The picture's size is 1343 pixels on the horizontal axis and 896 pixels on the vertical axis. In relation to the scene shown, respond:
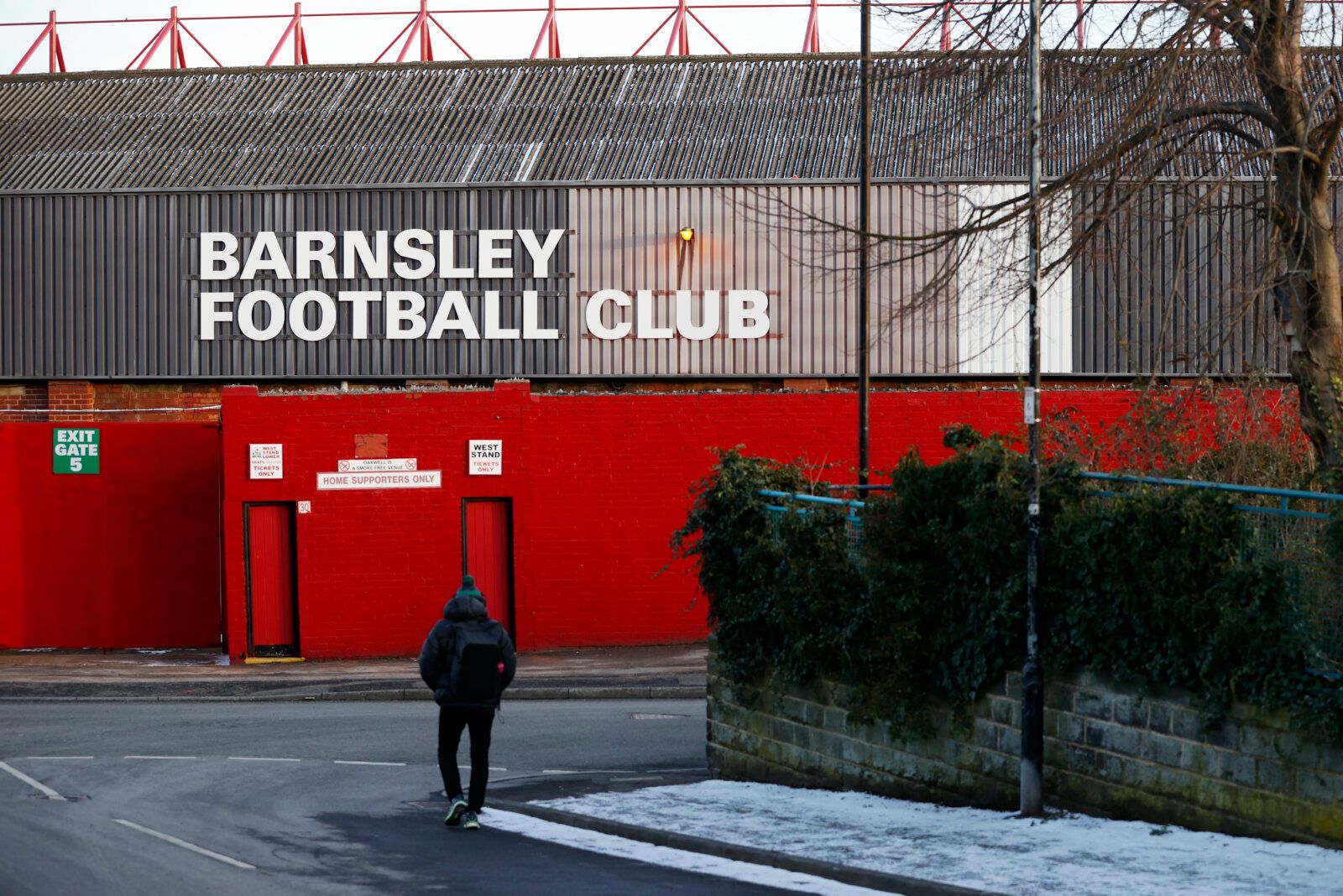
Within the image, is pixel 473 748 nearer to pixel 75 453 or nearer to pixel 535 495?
pixel 535 495

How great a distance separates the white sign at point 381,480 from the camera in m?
24.6

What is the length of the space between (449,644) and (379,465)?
546 inches

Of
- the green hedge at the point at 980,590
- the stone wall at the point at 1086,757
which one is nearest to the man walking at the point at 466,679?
the green hedge at the point at 980,590

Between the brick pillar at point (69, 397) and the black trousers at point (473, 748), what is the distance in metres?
A: 22.3

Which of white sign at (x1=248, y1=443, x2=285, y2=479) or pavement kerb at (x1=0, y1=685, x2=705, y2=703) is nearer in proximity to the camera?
pavement kerb at (x1=0, y1=685, x2=705, y2=703)

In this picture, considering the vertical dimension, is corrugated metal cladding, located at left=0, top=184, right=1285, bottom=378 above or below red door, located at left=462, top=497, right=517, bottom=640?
above

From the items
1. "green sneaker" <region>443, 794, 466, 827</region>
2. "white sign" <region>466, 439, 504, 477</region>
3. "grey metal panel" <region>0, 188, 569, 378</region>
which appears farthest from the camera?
"grey metal panel" <region>0, 188, 569, 378</region>

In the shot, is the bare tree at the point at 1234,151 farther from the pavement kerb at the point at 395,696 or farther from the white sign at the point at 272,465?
the white sign at the point at 272,465

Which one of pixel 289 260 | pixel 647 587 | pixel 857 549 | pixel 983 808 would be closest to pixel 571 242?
pixel 289 260

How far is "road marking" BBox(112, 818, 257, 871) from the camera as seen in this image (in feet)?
33.1

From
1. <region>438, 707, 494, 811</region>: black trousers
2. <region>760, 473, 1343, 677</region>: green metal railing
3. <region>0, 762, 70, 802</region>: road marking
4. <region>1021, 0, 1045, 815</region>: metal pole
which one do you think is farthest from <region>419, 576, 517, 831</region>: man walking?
<region>760, 473, 1343, 677</region>: green metal railing

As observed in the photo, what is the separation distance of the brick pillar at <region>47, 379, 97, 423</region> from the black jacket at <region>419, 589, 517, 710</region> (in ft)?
73.3

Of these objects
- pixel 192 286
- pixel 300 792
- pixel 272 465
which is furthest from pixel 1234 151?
pixel 192 286

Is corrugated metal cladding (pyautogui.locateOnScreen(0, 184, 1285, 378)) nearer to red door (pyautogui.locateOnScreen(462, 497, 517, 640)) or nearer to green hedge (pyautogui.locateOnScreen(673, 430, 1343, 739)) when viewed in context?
red door (pyautogui.locateOnScreen(462, 497, 517, 640))
